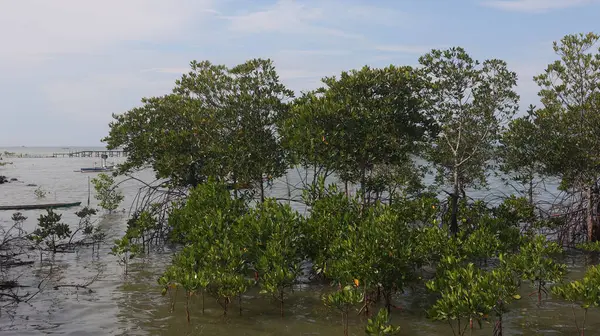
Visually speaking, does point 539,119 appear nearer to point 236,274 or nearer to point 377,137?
point 377,137

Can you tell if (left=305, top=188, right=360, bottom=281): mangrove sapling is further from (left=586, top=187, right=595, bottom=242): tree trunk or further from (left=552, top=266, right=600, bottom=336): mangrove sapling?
(left=586, top=187, right=595, bottom=242): tree trunk

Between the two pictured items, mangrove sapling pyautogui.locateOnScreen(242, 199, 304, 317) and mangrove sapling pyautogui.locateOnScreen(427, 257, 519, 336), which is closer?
mangrove sapling pyautogui.locateOnScreen(427, 257, 519, 336)

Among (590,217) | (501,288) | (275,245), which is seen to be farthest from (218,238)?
(590,217)

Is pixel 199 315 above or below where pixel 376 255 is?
below

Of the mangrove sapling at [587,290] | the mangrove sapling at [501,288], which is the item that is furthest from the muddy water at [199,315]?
the mangrove sapling at [587,290]

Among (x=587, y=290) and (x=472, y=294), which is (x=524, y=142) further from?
(x=472, y=294)

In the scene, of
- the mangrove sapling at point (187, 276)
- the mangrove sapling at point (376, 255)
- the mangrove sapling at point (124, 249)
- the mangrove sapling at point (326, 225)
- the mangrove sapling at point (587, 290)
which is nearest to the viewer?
the mangrove sapling at point (587, 290)

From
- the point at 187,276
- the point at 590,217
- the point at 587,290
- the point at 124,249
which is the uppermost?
the point at 590,217

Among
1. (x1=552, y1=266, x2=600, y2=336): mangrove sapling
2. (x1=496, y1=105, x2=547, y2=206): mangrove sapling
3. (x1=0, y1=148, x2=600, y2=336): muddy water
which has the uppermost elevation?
(x1=496, y1=105, x2=547, y2=206): mangrove sapling

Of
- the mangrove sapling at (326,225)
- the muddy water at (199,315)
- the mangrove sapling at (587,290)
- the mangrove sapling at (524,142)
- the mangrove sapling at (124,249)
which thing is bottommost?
the muddy water at (199,315)

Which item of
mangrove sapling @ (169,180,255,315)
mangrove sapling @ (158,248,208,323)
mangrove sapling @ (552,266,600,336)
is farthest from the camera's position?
mangrove sapling @ (169,180,255,315)

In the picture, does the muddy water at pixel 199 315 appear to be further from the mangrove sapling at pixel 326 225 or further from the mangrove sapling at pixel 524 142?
the mangrove sapling at pixel 524 142

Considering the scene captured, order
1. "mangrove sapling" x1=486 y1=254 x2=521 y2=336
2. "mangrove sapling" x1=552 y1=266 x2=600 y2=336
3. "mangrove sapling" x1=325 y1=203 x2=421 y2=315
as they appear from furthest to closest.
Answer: "mangrove sapling" x1=325 y1=203 x2=421 y2=315 < "mangrove sapling" x1=486 y1=254 x2=521 y2=336 < "mangrove sapling" x1=552 y1=266 x2=600 y2=336

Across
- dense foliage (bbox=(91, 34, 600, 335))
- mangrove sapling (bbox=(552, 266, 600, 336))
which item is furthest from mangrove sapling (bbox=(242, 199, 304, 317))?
mangrove sapling (bbox=(552, 266, 600, 336))
